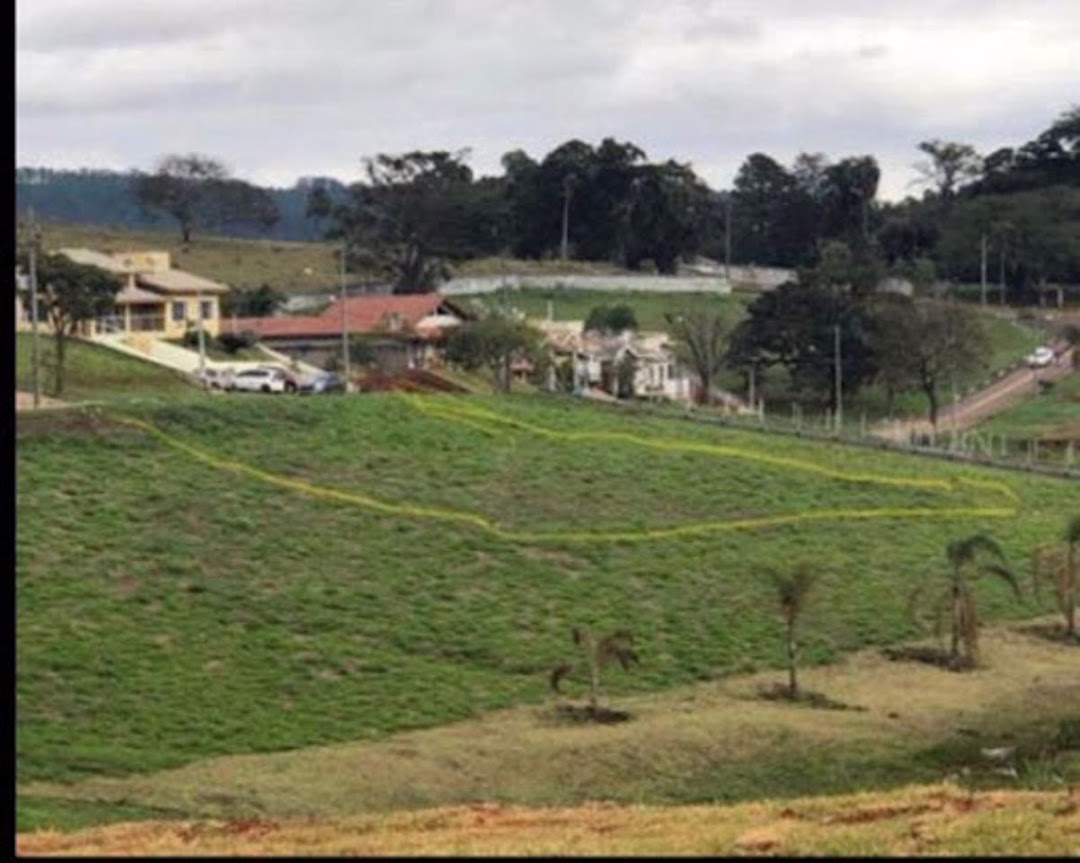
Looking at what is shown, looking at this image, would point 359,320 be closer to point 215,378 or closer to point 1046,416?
point 215,378

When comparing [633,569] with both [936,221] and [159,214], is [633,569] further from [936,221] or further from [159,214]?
[159,214]

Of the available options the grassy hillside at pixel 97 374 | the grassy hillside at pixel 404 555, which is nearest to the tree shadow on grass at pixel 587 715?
the grassy hillside at pixel 404 555

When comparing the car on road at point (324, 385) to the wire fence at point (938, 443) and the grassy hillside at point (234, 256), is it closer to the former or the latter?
the wire fence at point (938, 443)

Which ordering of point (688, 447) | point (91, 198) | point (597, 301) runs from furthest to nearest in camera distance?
1. point (91, 198)
2. point (597, 301)
3. point (688, 447)

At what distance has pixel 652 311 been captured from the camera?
7112 centimetres

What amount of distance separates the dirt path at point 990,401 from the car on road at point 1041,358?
169mm

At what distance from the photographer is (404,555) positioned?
28562 mm

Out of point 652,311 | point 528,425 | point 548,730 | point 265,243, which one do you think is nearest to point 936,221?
point 652,311

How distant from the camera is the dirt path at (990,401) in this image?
53781mm

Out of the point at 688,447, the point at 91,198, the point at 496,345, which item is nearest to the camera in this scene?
the point at 688,447

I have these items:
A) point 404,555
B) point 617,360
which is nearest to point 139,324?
point 617,360

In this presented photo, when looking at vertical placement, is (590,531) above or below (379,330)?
below

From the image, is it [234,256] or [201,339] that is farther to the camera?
[234,256]

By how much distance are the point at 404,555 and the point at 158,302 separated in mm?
26675
